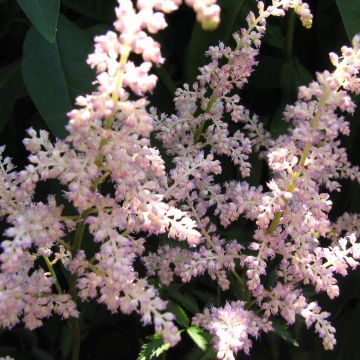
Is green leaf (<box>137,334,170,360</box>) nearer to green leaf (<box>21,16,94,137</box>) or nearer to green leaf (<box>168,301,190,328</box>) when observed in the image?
green leaf (<box>168,301,190,328</box>)

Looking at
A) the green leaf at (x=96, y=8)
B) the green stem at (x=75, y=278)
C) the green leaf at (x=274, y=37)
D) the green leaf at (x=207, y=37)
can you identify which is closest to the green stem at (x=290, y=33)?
the green leaf at (x=274, y=37)

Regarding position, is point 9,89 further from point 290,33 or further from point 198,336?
point 198,336

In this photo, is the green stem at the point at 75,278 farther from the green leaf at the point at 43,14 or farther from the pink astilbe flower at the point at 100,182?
the green leaf at the point at 43,14

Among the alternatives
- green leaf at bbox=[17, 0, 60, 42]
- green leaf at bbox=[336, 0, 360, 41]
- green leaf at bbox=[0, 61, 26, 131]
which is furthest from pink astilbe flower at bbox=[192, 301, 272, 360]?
green leaf at bbox=[0, 61, 26, 131]

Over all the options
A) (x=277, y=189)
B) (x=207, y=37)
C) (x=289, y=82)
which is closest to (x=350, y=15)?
(x=289, y=82)

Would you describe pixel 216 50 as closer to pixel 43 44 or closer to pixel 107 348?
pixel 43 44

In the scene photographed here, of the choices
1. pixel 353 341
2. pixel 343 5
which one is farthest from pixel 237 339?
pixel 343 5
